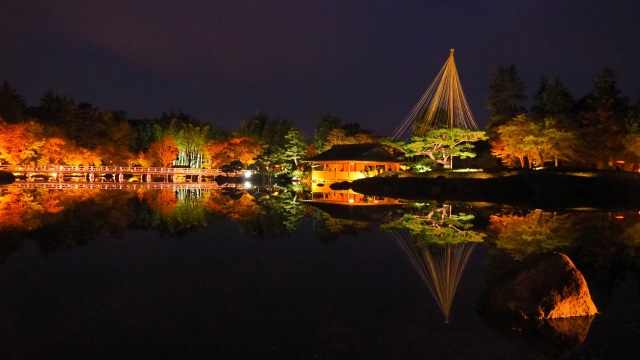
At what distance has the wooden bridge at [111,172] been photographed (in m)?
48.5

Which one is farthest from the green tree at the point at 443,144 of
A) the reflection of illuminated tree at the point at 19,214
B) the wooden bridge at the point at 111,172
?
the wooden bridge at the point at 111,172

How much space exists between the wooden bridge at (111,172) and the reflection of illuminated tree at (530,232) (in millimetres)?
45358

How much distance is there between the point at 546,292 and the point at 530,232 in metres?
9.44

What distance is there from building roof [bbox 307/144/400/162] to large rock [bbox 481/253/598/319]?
3674 centimetres

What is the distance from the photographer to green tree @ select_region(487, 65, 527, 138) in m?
51.1

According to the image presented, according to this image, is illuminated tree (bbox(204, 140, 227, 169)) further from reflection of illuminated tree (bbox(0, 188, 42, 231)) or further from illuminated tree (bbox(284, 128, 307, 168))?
reflection of illuminated tree (bbox(0, 188, 42, 231))

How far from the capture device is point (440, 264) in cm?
1120

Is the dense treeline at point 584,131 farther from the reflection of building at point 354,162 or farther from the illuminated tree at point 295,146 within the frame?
the illuminated tree at point 295,146

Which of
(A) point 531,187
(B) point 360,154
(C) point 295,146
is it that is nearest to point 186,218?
(A) point 531,187

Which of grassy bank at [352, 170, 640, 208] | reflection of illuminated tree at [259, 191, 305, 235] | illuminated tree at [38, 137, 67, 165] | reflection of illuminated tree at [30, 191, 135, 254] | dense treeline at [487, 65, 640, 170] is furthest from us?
illuminated tree at [38, 137, 67, 165]

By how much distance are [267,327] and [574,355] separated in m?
4.05

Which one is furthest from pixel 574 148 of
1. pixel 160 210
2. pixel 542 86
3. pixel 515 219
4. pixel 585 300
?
pixel 585 300

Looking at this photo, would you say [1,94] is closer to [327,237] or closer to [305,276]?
[327,237]

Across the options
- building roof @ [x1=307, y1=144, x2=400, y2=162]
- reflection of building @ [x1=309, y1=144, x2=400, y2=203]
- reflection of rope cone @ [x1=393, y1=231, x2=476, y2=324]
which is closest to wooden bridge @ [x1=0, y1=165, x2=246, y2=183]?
reflection of building @ [x1=309, y1=144, x2=400, y2=203]
